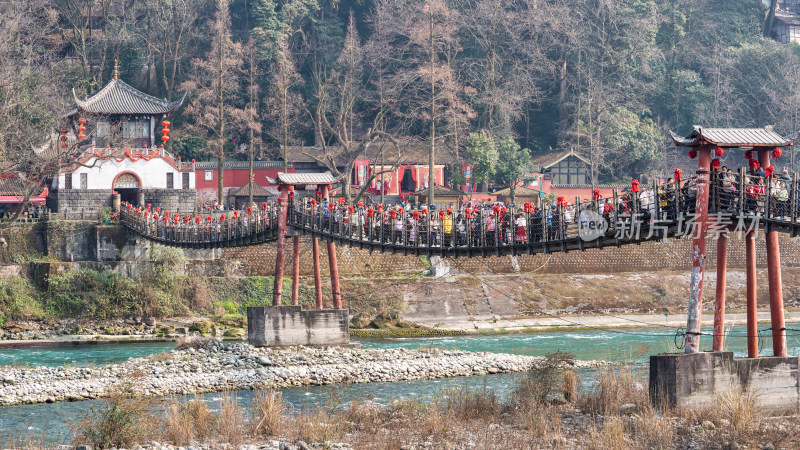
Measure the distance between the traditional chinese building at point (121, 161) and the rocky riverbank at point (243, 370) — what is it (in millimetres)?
24644

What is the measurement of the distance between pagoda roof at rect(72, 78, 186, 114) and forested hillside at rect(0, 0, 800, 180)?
12.6ft

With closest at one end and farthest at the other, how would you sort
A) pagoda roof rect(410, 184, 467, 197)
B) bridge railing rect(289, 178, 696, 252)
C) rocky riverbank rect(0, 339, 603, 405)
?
bridge railing rect(289, 178, 696, 252) → rocky riverbank rect(0, 339, 603, 405) → pagoda roof rect(410, 184, 467, 197)

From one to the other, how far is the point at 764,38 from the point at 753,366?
6030cm

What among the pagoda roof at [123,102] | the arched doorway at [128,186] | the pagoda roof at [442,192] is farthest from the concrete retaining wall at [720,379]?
the pagoda roof at [123,102]

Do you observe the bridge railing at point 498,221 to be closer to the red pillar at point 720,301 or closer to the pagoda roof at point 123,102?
the red pillar at point 720,301

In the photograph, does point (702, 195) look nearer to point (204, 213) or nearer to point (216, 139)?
point (204, 213)

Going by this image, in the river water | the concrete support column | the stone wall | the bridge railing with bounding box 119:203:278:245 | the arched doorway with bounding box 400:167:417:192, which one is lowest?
the river water

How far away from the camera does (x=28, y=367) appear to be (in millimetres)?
33406

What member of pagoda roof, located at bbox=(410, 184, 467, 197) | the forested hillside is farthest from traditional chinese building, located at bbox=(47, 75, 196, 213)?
pagoda roof, located at bbox=(410, 184, 467, 197)

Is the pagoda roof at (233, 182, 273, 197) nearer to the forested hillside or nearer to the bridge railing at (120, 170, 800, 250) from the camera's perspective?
the forested hillside

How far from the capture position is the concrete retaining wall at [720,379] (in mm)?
22844

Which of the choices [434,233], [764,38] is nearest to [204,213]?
[434,233]

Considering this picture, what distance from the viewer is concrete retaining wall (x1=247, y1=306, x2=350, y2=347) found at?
36688 mm

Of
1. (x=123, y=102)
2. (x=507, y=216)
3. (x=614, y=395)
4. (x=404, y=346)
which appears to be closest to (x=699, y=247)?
(x=614, y=395)
